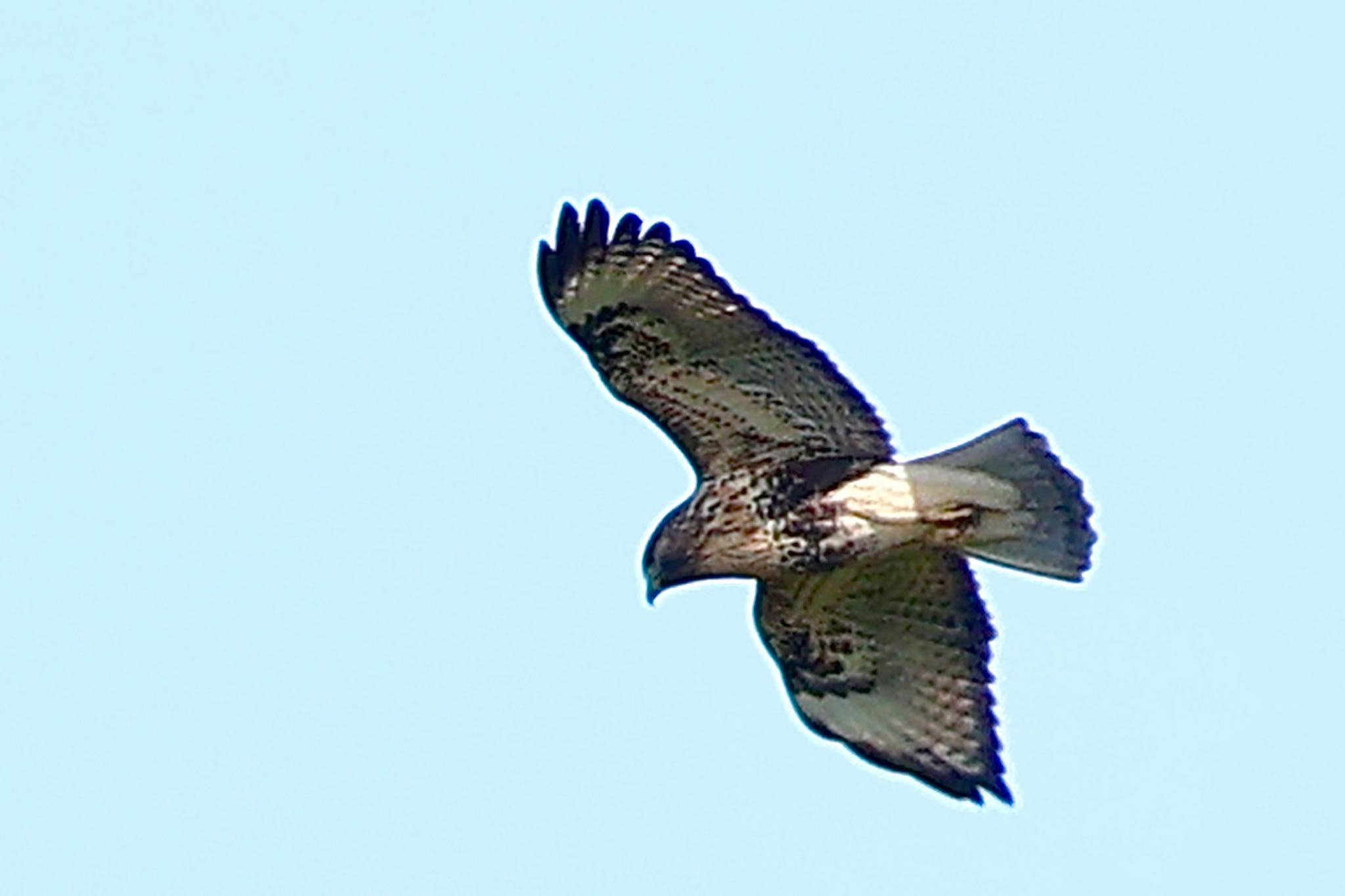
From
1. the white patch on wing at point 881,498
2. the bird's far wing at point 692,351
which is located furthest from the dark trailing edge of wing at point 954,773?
the bird's far wing at point 692,351

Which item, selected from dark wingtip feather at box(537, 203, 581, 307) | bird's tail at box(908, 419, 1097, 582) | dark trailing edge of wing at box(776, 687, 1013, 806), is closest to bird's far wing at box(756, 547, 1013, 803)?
dark trailing edge of wing at box(776, 687, 1013, 806)

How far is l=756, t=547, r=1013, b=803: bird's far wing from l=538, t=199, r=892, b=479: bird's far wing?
0.58 metres

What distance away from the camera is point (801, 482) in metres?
13.2

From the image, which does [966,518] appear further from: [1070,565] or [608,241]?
[608,241]

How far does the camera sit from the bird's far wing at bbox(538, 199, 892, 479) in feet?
43.0

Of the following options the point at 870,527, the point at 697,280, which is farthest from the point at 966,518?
the point at 697,280

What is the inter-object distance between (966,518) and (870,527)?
34cm

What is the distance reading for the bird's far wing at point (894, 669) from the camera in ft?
44.6

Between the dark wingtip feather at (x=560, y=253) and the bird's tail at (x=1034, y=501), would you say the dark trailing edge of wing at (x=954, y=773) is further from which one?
the dark wingtip feather at (x=560, y=253)

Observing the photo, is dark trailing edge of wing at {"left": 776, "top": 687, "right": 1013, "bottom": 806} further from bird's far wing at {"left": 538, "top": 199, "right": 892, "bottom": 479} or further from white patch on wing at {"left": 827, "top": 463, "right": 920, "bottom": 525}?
bird's far wing at {"left": 538, "top": 199, "right": 892, "bottom": 479}

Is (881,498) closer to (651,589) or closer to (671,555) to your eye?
(671,555)

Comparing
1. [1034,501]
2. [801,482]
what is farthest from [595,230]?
[1034,501]

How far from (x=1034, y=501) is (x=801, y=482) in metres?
0.82

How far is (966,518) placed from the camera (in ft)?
43.0
